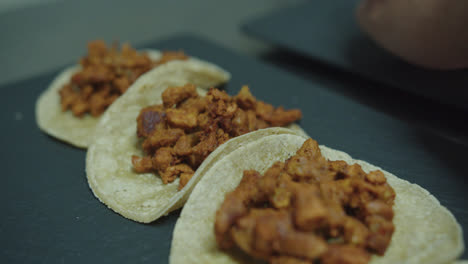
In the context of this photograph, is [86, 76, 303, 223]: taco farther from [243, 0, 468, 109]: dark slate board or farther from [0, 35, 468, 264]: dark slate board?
[243, 0, 468, 109]: dark slate board

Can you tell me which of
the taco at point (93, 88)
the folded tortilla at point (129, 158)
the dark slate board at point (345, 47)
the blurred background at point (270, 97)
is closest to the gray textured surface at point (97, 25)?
the blurred background at point (270, 97)

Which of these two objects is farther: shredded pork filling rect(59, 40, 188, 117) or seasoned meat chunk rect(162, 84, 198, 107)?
shredded pork filling rect(59, 40, 188, 117)

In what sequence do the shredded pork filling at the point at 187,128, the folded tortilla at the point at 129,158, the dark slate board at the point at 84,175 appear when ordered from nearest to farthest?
the dark slate board at the point at 84,175 < the folded tortilla at the point at 129,158 < the shredded pork filling at the point at 187,128

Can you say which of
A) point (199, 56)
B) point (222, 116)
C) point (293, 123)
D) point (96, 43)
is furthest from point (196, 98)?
point (199, 56)

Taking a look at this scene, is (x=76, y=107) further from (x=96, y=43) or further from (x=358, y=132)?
(x=358, y=132)

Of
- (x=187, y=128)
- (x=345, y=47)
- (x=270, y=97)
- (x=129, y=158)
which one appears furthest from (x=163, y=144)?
(x=345, y=47)

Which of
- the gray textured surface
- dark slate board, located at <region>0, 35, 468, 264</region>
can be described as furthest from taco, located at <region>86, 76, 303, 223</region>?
the gray textured surface

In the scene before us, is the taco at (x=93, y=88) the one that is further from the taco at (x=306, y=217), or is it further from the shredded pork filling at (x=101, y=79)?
the taco at (x=306, y=217)
